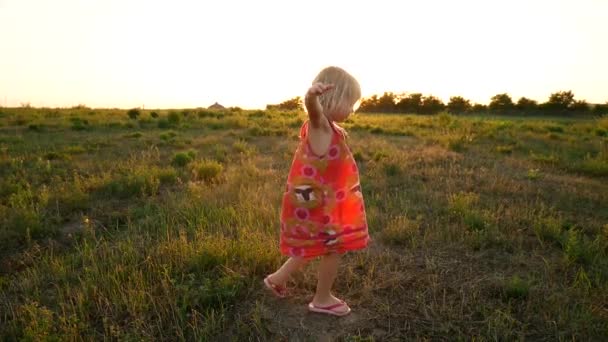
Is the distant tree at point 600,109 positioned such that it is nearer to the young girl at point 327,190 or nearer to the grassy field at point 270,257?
the grassy field at point 270,257

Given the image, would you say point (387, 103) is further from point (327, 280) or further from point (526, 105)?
point (327, 280)

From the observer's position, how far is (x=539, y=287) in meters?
3.28

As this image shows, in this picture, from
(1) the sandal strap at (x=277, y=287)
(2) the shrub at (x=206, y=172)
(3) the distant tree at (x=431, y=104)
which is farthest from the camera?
Answer: (3) the distant tree at (x=431, y=104)

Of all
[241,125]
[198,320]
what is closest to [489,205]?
[198,320]

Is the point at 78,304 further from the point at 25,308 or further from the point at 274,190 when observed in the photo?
the point at 274,190

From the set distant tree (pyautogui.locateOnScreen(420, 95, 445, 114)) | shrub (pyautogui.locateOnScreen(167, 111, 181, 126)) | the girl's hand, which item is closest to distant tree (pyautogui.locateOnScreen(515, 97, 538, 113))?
distant tree (pyautogui.locateOnScreen(420, 95, 445, 114))

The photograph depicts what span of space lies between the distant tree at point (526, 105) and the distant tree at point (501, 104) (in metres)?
0.67

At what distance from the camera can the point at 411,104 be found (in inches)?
1969

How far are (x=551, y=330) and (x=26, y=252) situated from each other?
446cm

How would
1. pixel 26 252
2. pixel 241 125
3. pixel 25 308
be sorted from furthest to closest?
pixel 241 125 < pixel 26 252 < pixel 25 308

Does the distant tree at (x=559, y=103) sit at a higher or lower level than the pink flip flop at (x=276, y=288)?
higher

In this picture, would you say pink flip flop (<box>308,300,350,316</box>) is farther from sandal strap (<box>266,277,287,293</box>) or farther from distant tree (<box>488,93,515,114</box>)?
distant tree (<box>488,93,515,114</box>)

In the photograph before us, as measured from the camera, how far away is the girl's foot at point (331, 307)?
2984mm

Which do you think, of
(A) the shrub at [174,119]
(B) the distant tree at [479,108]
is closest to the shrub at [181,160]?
(A) the shrub at [174,119]
